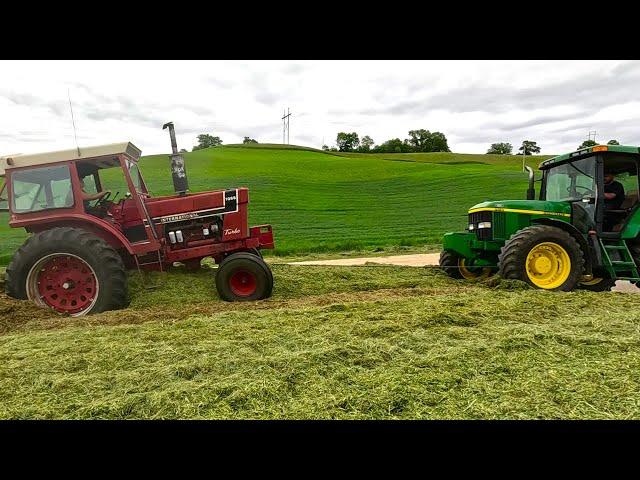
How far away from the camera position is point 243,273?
6004 millimetres

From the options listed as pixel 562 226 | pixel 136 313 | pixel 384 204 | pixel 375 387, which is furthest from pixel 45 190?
pixel 384 204

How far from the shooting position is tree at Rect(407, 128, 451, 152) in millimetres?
77688

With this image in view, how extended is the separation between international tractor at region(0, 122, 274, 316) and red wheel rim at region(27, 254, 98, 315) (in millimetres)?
12

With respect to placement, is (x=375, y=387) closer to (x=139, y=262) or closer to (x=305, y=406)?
(x=305, y=406)

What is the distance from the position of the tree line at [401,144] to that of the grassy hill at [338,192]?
2123 centimetres

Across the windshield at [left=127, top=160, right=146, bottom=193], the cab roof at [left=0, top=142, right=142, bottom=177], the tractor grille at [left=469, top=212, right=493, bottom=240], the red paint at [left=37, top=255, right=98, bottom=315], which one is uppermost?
the cab roof at [left=0, top=142, right=142, bottom=177]

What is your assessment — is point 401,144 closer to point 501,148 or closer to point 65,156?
point 501,148

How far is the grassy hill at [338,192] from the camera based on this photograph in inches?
633

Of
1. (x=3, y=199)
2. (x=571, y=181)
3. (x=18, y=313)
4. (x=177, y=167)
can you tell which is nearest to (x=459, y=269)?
(x=571, y=181)

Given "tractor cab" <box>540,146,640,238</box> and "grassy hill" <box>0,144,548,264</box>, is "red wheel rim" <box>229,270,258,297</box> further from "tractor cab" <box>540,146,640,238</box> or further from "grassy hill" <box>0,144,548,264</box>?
"tractor cab" <box>540,146,640,238</box>

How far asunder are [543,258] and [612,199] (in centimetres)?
167

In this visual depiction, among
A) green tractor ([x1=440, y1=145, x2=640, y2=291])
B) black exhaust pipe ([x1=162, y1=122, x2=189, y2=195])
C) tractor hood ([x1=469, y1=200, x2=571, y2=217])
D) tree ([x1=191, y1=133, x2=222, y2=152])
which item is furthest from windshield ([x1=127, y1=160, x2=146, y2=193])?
tree ([x1=191, y1=133, x2=222, y2=152])
